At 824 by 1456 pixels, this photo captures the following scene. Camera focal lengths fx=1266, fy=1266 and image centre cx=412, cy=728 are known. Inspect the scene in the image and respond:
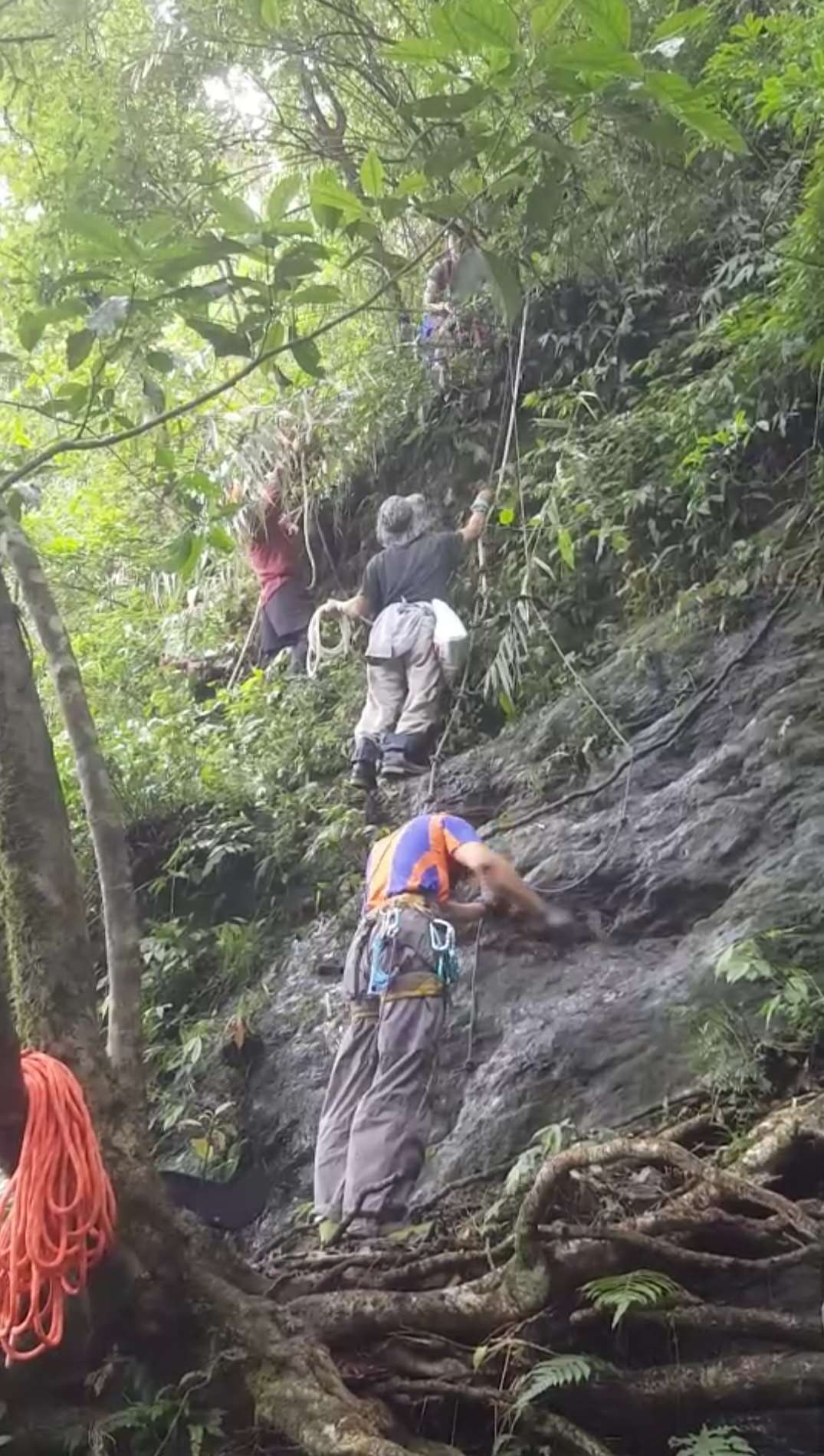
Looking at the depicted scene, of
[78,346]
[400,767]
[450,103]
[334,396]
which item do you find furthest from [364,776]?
[450,103]

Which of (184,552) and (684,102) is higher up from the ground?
(684,102)

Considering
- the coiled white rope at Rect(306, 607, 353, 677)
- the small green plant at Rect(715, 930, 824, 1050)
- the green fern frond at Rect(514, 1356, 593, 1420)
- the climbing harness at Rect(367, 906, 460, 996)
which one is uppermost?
the coiled white rope at Rect(306, 607, 353, 677)

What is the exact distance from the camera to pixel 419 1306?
9.98ft

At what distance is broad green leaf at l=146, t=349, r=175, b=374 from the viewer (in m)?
3.05

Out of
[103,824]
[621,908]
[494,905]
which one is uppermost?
[103,824]

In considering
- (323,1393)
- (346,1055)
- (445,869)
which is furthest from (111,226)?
(346,1055)

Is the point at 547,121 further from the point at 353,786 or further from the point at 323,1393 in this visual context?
the point at 353,786

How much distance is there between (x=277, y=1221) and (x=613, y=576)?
3960 millimetres

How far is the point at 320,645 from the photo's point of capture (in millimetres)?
8789

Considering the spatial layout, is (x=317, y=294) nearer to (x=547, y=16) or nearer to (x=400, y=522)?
(x=547, y=16)

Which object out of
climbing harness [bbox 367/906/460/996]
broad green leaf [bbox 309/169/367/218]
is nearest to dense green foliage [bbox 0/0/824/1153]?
broad green leaf [bbox 309/169/367/218]

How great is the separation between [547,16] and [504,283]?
0.51 metres

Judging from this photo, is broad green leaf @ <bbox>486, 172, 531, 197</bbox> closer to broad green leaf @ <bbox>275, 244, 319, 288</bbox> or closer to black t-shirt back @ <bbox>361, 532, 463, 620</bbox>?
broad green leaf @ <bbox>275, 244, 319, 288</bbox>

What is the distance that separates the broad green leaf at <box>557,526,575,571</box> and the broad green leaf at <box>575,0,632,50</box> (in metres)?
4.83
